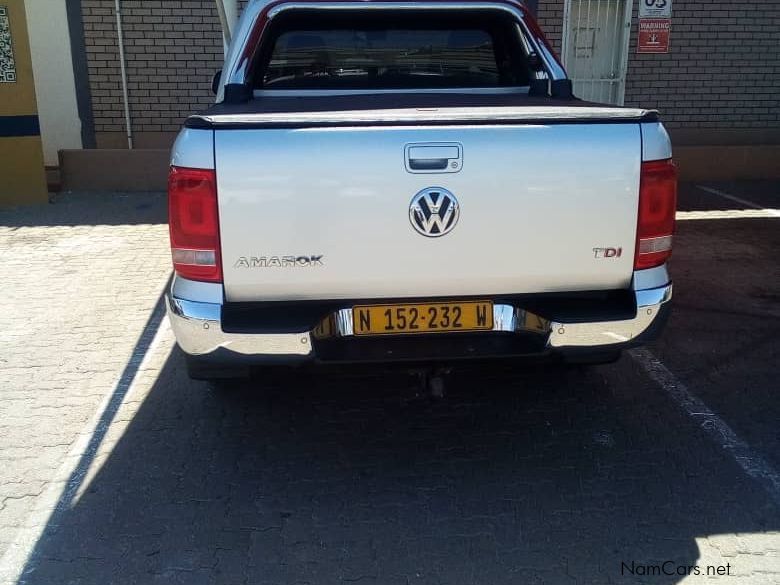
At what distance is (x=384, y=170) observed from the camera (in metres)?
2.90

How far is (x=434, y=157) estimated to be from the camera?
2900 mm

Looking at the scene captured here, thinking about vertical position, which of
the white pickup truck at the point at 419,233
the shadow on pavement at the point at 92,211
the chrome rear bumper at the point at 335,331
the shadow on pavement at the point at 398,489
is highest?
the white pickup truck at the point at 419,233

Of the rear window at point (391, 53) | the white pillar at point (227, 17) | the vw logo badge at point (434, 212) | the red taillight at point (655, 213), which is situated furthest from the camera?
the white pillar at point (227, 17)

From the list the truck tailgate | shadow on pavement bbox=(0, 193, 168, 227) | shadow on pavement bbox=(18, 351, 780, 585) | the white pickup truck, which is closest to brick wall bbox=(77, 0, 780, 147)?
shadow on pavement bbox=(0, 193, 168, 227)

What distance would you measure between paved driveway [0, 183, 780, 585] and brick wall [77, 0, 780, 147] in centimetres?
547

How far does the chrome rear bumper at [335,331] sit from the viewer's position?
2982mm

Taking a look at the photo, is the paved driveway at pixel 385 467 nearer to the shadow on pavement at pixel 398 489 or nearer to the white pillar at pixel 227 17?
the shadow on pavement at pixel 398 489

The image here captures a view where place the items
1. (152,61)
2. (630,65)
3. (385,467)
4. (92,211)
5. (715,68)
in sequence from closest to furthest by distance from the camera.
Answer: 1. (385,467)
2. (92,211)
3. (152,61)
4. (630,65)
5. (715,68)

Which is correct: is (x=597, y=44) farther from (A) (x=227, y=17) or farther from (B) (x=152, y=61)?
(B) (x=152, y=61)

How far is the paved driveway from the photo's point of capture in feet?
9.32

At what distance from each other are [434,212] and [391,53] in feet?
7.71

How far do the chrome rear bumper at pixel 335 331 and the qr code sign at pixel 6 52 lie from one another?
676cm

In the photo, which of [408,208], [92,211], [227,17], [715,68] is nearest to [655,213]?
[408,208]

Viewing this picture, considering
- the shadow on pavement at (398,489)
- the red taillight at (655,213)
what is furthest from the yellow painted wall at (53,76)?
the red taillight at (655,213)
